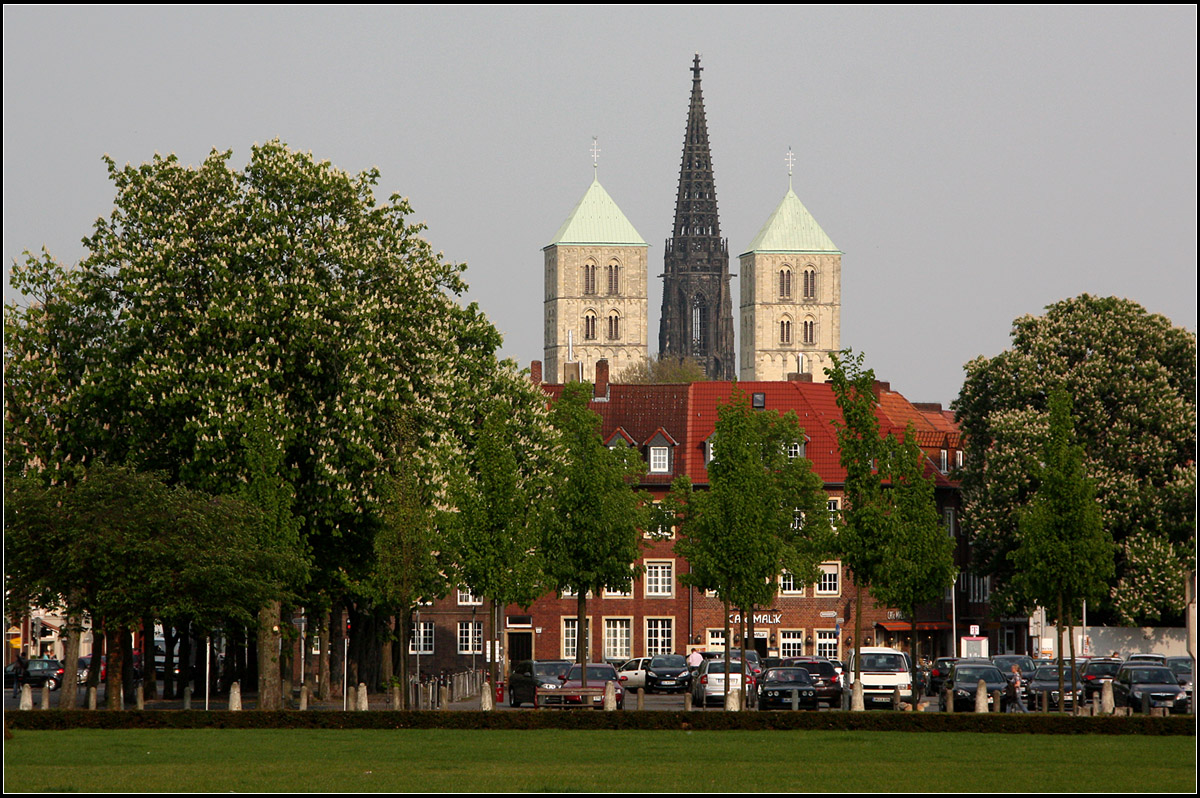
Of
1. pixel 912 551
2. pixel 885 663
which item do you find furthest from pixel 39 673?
pixel 912 551

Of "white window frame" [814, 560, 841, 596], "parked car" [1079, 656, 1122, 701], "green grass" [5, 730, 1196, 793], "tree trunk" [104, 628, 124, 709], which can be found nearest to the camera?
"green grass" [5, 730, 1196, 793]

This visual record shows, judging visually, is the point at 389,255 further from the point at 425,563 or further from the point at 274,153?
the point at 425,563

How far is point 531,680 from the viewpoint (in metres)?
47.2

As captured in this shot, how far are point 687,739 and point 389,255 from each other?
1773 centimetres

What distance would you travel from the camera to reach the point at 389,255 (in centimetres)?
4488

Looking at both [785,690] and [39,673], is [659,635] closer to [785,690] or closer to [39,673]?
[39,673]

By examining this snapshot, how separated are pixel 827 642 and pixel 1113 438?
18.2 meters

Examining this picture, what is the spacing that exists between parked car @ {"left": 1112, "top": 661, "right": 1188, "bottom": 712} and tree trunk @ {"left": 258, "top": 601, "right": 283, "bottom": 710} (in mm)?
18653

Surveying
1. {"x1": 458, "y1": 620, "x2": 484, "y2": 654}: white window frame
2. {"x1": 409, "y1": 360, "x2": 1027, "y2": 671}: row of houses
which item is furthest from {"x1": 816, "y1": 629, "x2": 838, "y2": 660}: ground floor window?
{"x1": 458, "y1": 620, "x2": 484, "y2": 654}: white window frame

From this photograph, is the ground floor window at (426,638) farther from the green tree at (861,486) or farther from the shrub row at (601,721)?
the shrub row at (601,721)

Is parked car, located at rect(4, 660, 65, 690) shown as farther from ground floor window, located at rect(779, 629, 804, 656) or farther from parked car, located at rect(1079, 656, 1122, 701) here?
parked car, located at rect(1079, 656, 1122, 701)

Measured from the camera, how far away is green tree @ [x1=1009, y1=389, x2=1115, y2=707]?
42875 mm

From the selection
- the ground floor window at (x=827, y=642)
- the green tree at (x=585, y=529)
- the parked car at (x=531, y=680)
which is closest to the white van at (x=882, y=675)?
the green tree at (x=585, y=529)

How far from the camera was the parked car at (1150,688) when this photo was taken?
4159cm
